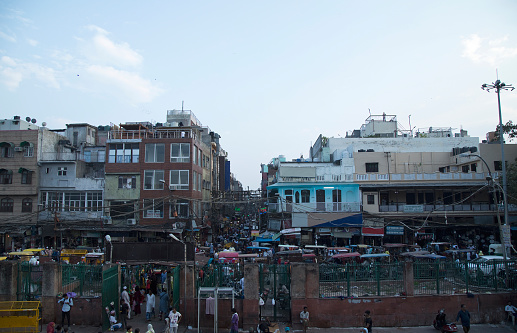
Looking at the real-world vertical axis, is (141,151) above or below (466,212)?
above

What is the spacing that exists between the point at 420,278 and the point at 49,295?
51.3 feet

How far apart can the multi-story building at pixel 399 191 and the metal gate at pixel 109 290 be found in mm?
19287

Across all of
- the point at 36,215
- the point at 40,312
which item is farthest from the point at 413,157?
the point at 36,215

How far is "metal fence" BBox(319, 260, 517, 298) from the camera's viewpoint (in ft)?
51.8

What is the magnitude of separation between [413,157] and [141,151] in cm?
2714

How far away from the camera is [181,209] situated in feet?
118

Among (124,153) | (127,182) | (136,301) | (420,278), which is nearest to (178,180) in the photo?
(127,182)

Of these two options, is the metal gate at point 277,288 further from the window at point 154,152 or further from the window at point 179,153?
the window at point 154,152

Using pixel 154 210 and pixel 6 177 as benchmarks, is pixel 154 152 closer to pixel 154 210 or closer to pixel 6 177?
pixel 154 210

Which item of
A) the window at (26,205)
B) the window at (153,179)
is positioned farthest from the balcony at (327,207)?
the window at (26,205)

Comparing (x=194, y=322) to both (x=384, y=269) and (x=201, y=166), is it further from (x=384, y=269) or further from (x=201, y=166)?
(x=201, y=166)

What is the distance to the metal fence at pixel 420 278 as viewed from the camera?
15797mm

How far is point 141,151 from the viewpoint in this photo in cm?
3619

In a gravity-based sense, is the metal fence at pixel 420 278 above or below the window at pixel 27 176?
below
